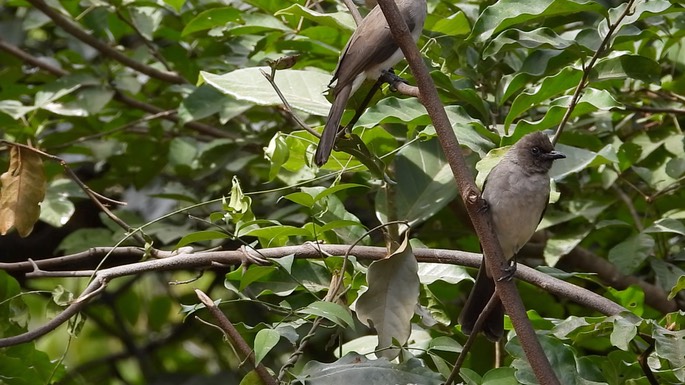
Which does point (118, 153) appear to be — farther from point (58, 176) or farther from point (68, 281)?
point (68, 281)

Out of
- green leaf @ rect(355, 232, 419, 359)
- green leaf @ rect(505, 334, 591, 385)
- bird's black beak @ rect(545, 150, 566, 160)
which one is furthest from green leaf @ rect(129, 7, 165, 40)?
green leaf @ rect(505, 334, 591, 385)

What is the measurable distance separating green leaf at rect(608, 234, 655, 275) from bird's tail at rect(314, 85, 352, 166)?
110 centimetres

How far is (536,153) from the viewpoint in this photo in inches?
119

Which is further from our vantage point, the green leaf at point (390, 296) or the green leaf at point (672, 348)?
the green leaf at point (390, 296)

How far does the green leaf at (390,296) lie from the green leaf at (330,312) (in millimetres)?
53

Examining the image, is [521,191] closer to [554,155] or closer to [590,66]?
[554,155]

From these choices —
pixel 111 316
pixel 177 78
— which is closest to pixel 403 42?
pixel 177 78

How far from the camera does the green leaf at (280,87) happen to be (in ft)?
9.68

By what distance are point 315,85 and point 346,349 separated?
85 centimetres

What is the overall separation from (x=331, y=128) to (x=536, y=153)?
2.41ft

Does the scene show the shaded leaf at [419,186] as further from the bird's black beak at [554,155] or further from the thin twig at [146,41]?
the thin twig at [146,41]

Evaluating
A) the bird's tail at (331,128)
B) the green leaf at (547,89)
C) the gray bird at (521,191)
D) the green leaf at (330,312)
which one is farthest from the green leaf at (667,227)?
the green leaf at (330,312)

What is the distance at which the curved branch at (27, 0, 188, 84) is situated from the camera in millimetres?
3979

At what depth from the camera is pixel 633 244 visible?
3268 mm
